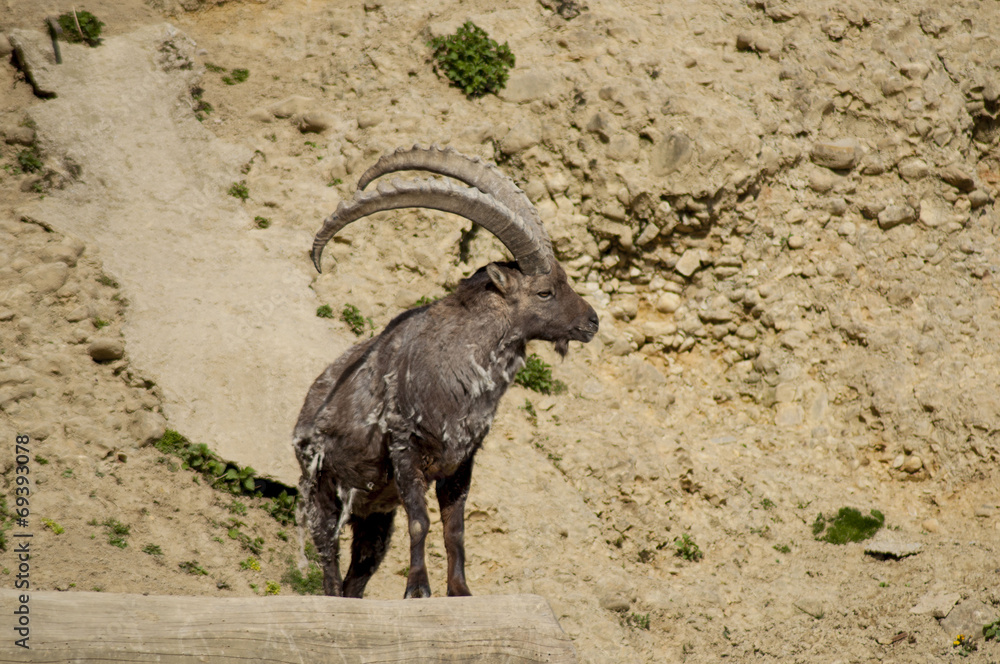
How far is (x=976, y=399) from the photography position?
389 inches

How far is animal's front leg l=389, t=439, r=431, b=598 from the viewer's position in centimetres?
533

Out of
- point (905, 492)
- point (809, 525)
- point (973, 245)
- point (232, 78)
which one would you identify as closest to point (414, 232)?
point (232, 78)

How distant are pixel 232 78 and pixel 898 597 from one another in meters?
10.3

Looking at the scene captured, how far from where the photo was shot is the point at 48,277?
28.3 ft

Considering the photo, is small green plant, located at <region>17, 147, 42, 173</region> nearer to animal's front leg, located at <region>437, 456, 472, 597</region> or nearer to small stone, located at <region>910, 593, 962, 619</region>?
animal's front leg, located at <region>437, 456, 472, 597</region>

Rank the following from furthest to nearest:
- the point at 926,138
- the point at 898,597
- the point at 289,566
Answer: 1. the point at 926,138
2. the point at 898,597
3. the point at 289,566

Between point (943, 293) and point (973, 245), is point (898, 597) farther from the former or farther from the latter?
point (973, 245)

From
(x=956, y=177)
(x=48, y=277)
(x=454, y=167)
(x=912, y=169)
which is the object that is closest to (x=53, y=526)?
(x=48, y=277)

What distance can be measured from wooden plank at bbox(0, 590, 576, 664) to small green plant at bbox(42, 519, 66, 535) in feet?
9.87

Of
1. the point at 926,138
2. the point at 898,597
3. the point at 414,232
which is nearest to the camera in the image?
the point at 898,597

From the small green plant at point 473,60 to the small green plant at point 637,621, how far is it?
6828 millimetres

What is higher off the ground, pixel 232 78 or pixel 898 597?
pixel 232 78

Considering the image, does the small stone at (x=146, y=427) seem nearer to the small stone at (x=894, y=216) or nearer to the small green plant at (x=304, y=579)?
the small green plant at (x=304, y=579)

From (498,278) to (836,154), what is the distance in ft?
23.0
